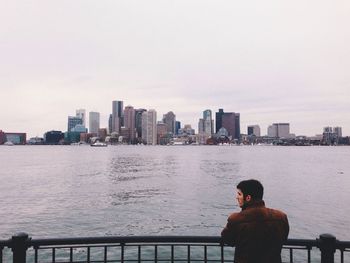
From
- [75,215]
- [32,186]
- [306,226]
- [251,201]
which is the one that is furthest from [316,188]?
[251,201]

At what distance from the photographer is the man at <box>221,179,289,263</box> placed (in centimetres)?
398

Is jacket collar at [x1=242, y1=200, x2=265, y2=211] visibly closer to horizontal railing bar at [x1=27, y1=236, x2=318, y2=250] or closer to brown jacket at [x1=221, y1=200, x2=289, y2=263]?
brown jacket at [x1=221, y1=200, x2=289, y2=263]

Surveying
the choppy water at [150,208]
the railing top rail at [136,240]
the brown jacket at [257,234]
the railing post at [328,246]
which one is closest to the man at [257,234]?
the brown jacket at [257,234]

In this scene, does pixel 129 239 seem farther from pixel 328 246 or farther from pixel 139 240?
pixel 328 246

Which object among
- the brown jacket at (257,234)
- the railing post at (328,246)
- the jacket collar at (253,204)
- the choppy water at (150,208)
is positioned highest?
the jacket collar at (253,204)

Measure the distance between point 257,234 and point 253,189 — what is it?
49cm

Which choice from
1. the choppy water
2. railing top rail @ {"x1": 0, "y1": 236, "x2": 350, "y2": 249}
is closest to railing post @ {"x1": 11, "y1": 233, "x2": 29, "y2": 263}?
railing top rail @ {"x1": 0, "y1": 236, "x2": 350, "y2": 249}

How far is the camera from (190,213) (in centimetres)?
3406

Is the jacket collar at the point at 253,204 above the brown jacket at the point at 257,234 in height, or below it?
above

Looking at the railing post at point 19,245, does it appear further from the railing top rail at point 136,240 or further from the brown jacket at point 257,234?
the brown jacket at point 257,234

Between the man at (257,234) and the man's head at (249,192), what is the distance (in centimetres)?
9

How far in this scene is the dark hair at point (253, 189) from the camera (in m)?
4.17

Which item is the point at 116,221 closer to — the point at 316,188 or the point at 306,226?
the point at 306,226

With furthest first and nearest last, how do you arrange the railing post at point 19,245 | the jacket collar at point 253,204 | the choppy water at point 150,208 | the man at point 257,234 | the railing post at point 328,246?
the choppy water at point 150,208 → the railing post at point 328,246 → the railing post at point 19,245 → the jacket collar at point 253,204 → the man at point 257,234
